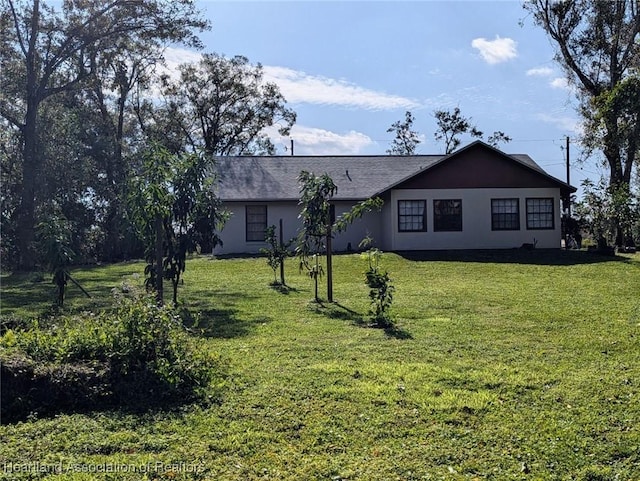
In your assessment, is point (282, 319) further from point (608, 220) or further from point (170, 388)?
point (608, 220)

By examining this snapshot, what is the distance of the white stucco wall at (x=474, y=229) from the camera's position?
71.8 ft

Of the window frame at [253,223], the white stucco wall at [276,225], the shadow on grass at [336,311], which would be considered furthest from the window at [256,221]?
the shadow on grass at [336,311]

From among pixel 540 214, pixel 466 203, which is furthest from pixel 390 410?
pixel 540 214

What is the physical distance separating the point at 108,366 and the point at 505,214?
1973 centimetres

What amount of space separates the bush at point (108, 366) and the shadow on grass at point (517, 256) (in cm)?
1470

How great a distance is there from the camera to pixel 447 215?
72.8ft

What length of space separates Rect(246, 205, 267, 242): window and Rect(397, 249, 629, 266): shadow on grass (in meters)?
6.16

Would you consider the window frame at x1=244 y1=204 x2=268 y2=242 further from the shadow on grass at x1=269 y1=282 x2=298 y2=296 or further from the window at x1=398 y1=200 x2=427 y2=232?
the shadow on grass at x1=269 y1=282 x2=298 y2=296

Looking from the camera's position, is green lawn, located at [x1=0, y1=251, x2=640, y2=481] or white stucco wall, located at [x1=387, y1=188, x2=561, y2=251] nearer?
green lawn, located at [x1=0, y1=251, x2=640, y2=481]

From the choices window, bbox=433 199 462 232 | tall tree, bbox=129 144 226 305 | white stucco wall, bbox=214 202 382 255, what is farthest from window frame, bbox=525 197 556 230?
tall tree, bbox=129 144 226 305

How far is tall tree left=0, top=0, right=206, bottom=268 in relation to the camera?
21.3 meters

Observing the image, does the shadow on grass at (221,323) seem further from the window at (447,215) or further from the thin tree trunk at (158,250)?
the window at (447,215)

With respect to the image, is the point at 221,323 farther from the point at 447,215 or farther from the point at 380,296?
the point at 447,215

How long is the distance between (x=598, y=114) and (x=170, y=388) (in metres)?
21.0
